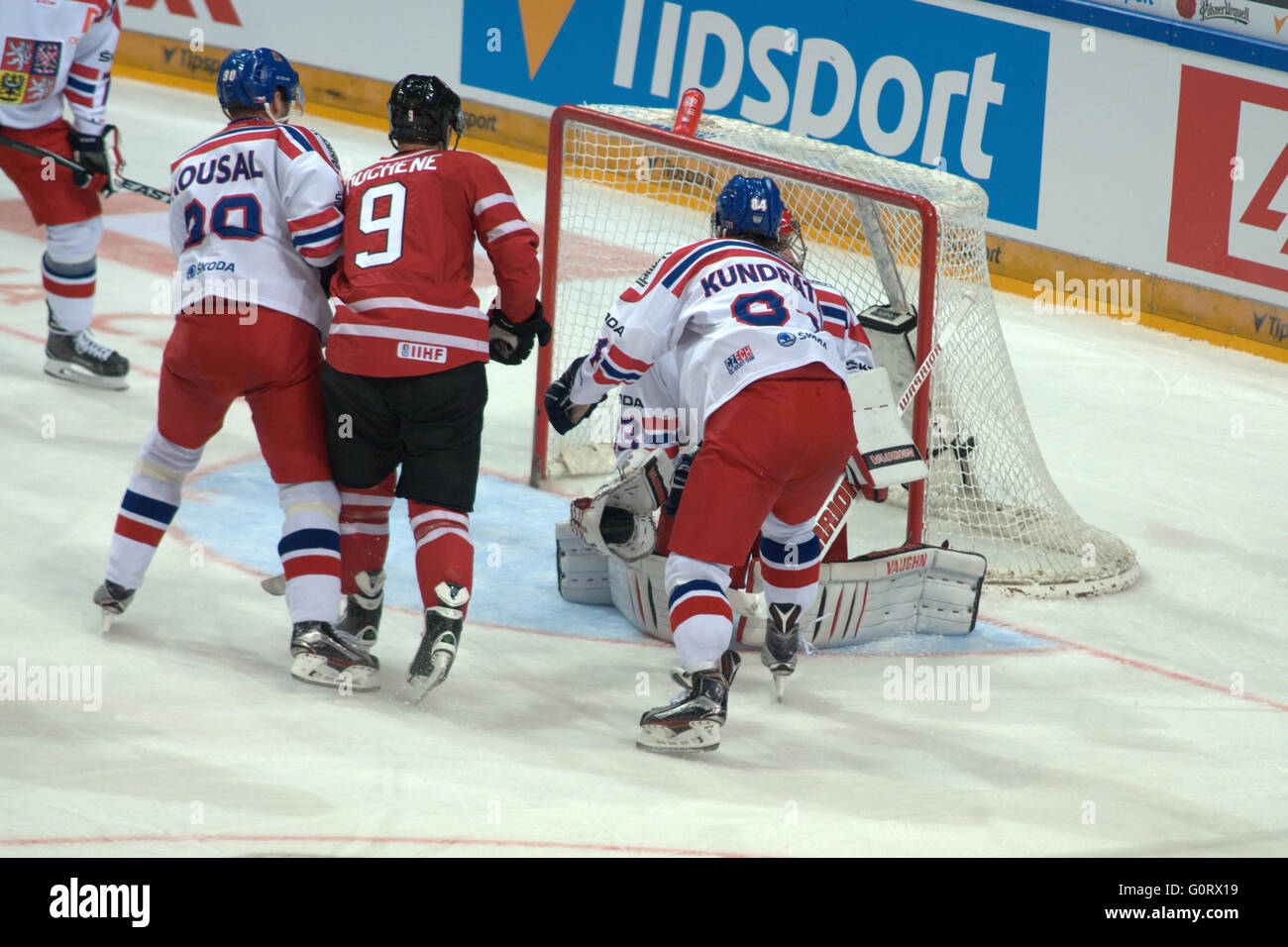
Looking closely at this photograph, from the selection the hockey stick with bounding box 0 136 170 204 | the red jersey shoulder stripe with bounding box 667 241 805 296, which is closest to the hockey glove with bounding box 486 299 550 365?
the red jersey shoulder stripe with bounding box 667 241 805 296

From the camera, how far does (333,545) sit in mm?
3719

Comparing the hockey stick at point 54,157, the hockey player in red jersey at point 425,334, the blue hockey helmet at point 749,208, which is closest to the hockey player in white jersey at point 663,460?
the blue hockey helmet at point 749,208

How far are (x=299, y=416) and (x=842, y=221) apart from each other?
79.4 inches

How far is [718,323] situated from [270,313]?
1.02 metres

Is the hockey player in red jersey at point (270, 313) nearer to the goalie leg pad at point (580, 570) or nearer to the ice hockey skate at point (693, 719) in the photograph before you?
the ice hockey skate at point (693, 719)

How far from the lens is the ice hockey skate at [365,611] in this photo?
3.89 metres

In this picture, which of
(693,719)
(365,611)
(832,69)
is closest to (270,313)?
(365,611)

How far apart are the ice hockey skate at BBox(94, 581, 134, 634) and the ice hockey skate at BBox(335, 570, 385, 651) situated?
0.52 meters

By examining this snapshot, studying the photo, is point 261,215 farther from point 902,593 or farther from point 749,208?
point 902,593

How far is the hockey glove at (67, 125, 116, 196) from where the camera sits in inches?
227

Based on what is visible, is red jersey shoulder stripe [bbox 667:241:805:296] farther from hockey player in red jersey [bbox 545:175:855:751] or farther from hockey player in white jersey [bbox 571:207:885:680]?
hockey player in white jersey [bbox 571:207:885:680]

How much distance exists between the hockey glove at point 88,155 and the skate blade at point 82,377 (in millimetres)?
675

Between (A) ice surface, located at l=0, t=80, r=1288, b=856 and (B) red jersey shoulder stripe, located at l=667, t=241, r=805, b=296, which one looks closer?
(A) ice surface, located at l=0, t=80, r=1288, b=856

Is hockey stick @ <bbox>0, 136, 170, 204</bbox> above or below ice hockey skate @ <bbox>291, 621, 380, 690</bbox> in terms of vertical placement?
above
